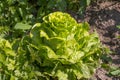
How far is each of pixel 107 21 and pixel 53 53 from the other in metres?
0.90

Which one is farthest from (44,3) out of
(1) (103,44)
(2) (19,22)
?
(1) (103,44)

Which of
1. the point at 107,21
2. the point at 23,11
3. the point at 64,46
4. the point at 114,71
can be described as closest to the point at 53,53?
the point at 64,46

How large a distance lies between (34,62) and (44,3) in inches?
27.8

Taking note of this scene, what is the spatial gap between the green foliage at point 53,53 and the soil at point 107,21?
1.56 ft

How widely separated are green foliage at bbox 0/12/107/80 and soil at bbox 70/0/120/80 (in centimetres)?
48

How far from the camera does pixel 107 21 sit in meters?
3.68

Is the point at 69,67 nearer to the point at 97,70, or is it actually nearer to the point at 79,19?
the point at 97,70

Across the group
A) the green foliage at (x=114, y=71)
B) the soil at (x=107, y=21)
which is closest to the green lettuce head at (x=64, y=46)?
the green foliage at (x=114, y=71)

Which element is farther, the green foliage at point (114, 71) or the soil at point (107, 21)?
the soil at point (107, 21)

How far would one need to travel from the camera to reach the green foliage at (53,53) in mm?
2965

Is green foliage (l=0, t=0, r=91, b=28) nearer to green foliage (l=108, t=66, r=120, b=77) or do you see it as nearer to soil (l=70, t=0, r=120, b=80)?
soil (l=70, t=0, r=120, b=80)

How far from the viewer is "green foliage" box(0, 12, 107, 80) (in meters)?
2.96

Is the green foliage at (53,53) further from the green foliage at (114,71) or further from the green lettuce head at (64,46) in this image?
the green foliage at (114,71)

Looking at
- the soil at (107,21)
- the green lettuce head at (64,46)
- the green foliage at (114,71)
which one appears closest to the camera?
the green lettuce head at (64,46)
